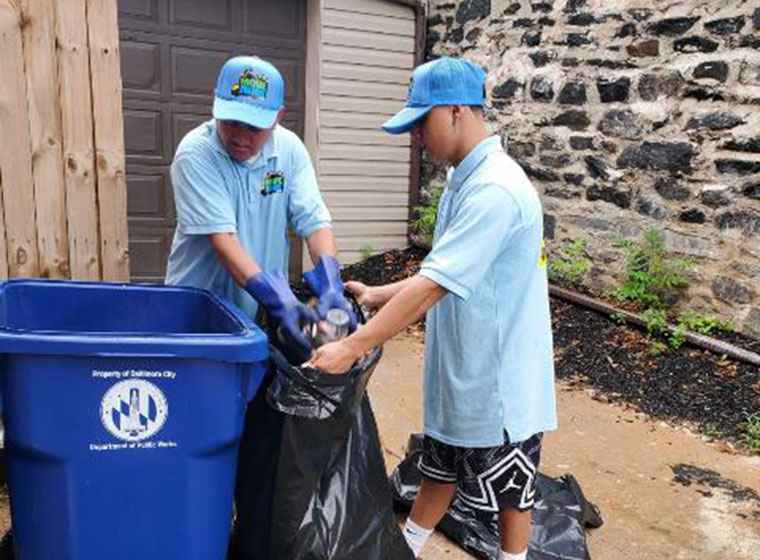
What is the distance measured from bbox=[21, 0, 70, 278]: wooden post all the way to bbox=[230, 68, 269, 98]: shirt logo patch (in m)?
0.76

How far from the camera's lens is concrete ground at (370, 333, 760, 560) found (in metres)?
2.74

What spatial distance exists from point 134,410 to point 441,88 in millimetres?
1136

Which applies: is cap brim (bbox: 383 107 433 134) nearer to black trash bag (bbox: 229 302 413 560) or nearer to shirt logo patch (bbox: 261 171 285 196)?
shirt logo patch (bbox: 261 171 285 196)

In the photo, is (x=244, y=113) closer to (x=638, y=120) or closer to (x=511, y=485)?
(x=511, y=485)

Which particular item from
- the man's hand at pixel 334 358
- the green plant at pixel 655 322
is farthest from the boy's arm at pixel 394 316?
the green plant at pixel 655 322

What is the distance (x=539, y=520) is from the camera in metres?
2.66

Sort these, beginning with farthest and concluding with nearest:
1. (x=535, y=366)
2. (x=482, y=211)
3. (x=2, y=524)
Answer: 1. (x=2, y=524)
2. (x=535, y=366)
3. (x=482, y=211)

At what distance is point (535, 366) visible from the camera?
2098mm

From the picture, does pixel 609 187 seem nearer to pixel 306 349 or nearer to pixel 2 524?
pixel 306 349

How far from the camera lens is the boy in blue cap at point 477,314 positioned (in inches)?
73.7

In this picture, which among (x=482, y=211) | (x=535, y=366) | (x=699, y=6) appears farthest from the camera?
(x=699, y=6)

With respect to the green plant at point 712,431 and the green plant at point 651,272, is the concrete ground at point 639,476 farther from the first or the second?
the green plant at point 651,272

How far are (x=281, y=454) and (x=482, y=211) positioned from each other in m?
0.83

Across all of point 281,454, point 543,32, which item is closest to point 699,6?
point 543,32
